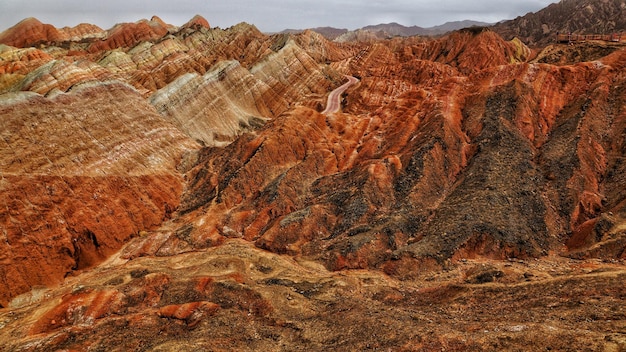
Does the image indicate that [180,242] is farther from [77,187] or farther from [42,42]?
[42,42]

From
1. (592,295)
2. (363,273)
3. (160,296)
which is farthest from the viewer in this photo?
(363,273)

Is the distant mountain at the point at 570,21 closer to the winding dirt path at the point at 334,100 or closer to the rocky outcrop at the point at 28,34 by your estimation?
the winding dirt path at the point at 334,100

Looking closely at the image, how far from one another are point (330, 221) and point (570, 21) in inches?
6302

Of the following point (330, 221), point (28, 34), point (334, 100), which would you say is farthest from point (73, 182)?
point (28, 34)

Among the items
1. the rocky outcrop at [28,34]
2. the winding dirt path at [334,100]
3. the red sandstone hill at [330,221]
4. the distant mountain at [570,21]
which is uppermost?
the rocky outcrop at [28,34]

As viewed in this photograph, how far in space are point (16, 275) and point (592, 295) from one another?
36.2 meters

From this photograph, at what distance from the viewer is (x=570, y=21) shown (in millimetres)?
147250

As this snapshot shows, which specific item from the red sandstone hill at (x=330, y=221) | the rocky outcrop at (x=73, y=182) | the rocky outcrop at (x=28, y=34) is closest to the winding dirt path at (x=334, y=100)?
the red sandstone hill at (x=330, y=221)

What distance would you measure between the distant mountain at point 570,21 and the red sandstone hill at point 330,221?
339 feet

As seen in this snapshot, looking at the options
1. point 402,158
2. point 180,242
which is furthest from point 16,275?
point 402,158

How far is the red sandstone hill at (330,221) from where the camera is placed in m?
20.8

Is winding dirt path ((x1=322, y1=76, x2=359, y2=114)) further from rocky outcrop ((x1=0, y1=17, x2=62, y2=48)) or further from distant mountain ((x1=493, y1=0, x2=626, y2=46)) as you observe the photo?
rocky outcrop ((x1=0, y1=17, x2=62, y2=48))

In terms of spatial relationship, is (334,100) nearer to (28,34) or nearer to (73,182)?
(73,182)

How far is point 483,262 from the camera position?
26.6 m
